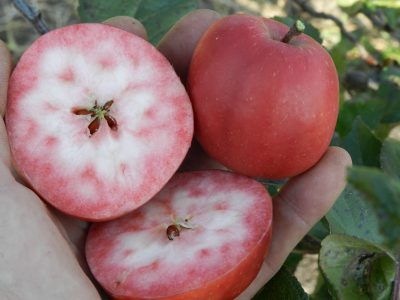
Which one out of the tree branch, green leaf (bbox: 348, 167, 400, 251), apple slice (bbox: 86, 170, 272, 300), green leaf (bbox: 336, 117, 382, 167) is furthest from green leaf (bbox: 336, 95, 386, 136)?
green leaf (bbox: 348, 167, 400, 251)

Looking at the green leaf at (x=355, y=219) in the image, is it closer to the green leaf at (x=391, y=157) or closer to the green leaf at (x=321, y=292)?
the green leaf at (x=391, y=157)

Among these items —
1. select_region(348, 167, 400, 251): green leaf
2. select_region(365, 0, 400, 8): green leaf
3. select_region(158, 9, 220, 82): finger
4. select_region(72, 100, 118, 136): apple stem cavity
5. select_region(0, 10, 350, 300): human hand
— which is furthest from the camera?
select_region(365, 0, 400, 8): green leaf

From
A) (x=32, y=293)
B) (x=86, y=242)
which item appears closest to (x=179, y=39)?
(x=86, y=242)

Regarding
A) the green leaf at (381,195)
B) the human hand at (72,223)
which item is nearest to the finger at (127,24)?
the human hand at (72,223)

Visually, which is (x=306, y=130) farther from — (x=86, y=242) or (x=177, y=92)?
(x=86, y=242)

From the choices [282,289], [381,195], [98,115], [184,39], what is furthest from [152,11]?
[381,195]

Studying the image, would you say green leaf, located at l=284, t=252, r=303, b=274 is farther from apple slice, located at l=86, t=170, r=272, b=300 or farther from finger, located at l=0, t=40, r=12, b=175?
finger, located at l=0, t=40, r=12, b=175
